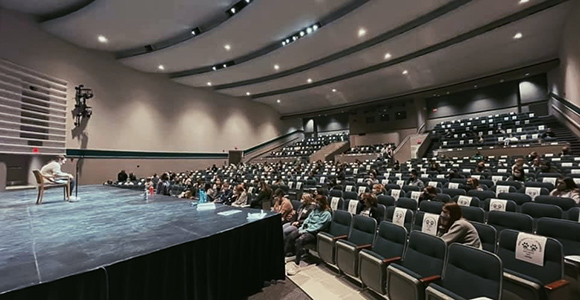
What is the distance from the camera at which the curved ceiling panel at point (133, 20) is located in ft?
33.1

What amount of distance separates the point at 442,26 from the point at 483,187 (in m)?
7.55

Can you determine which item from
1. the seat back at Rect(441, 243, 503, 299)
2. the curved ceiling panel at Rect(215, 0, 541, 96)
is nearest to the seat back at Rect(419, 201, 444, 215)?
the seat back at Rect(441, 243, 503, 299)

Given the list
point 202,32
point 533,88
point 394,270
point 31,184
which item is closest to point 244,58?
point 202,32

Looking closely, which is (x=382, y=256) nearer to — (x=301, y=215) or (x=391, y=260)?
(x=391, y=260)

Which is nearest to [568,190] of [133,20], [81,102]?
[133,20]

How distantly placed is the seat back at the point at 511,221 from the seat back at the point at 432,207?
61 centimetres

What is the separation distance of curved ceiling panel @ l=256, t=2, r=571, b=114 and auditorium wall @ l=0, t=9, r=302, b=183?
4070 millimetres

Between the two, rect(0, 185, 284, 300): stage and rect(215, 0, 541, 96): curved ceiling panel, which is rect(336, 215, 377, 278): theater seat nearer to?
rect(0, 185, 284, 300): stage

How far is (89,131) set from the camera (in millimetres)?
13875

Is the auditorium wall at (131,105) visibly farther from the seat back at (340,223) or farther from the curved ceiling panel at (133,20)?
the seat back at (340,223)

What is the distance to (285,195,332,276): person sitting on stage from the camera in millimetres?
4215

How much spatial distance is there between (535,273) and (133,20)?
13.2 metres

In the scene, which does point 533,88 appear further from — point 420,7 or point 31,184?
point 31,184

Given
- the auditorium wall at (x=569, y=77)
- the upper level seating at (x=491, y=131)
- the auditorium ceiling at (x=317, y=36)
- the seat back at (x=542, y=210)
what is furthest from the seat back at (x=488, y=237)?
the upper level seating at (x=491, y=131)
